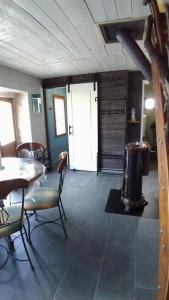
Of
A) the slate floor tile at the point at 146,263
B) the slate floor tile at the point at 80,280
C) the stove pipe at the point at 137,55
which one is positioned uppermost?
the stove pipe at the point at 137,55

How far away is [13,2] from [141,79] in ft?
9.90

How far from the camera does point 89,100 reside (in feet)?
13.0

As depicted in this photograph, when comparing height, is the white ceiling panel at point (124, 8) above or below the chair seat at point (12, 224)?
above

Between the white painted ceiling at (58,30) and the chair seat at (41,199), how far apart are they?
5.58 ft

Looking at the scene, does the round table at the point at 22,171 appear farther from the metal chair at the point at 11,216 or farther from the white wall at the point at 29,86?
the white wall at the point at 29,86

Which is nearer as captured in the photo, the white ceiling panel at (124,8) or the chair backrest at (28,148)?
the white ceiling panel at (124,8)

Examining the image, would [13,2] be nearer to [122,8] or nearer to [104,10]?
[104,10]

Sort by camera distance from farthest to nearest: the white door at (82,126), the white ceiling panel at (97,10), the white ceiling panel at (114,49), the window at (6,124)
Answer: the white door at (82,126) → the window at (6,124) → the white ceiling panel at (114,49) → the white ceiling panel at (97,10)

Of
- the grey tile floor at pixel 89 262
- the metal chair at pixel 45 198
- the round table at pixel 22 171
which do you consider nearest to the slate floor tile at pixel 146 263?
the grey tile floor at pixel 89 262

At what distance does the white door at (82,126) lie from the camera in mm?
3957

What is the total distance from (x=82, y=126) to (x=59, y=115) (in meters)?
1.41

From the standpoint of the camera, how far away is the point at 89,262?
1.76 metres

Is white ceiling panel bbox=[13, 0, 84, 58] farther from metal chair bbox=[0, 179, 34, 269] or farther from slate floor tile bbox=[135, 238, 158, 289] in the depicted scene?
slate floor tile bbox=[135, 238, 158, 289]

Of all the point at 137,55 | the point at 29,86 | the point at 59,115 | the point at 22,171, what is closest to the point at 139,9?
the point at 137,55
